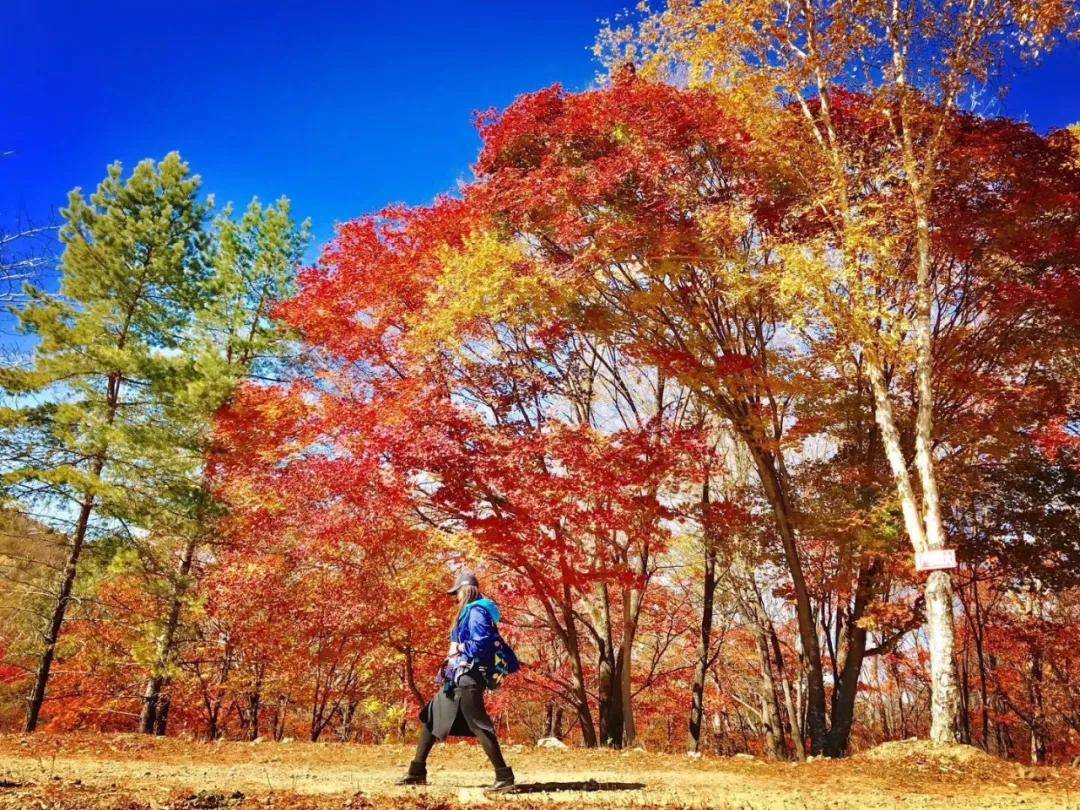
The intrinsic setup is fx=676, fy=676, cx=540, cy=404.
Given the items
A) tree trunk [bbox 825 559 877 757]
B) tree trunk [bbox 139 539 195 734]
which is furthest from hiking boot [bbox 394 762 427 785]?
tree trunk [bbox 139 539 195 734]

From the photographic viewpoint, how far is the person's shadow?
16.6 ft

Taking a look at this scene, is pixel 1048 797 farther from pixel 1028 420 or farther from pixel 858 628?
pixel 1028 420

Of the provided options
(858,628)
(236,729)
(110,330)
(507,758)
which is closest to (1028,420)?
(858,628)

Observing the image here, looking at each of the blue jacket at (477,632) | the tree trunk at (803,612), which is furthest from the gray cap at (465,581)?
the tree trunk at (803,612)

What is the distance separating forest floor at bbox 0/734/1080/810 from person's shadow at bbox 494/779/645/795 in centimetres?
2

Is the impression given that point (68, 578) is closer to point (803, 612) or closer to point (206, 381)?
point (206, 381)

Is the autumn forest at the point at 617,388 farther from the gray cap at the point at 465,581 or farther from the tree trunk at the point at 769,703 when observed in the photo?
the gray cap at the point at 465,581

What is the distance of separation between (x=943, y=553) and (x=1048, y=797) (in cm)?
285

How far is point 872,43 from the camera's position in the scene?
9133 mm

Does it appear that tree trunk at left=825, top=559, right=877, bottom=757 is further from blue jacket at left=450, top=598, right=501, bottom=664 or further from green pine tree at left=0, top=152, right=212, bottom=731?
green pine tree at left=0, top=152, right=212, bottom=731

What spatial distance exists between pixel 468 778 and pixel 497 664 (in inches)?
66.1

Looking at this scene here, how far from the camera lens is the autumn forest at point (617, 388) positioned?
363 inches

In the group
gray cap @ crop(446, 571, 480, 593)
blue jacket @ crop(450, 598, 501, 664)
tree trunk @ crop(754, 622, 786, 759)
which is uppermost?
gray cap @ crop(446, 571, 480, 593)

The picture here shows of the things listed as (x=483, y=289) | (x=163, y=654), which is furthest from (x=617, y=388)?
(x=163, y=654)
